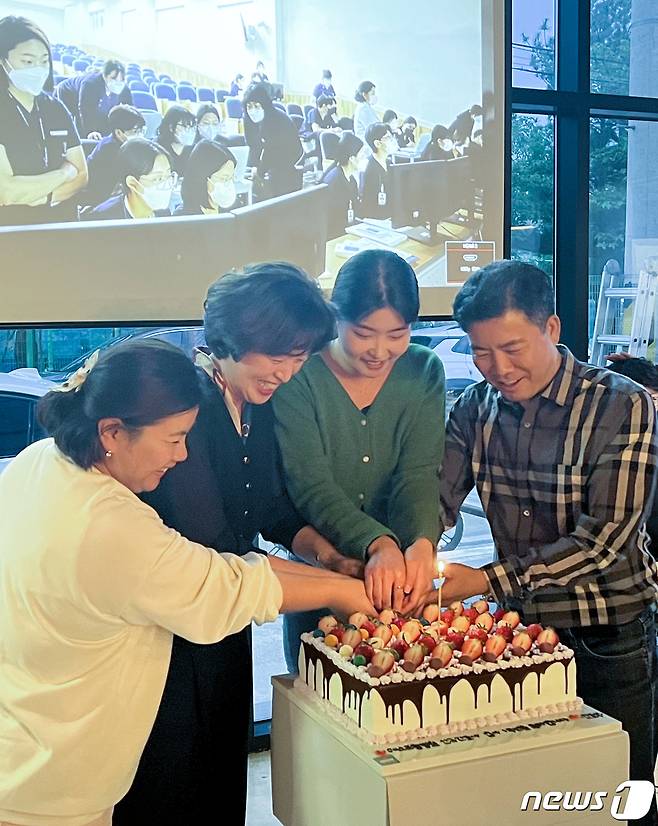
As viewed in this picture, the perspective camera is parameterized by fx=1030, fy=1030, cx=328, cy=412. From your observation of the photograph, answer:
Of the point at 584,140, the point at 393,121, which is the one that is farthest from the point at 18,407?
the point at 584,140

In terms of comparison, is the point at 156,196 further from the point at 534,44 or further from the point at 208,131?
the point at 534,44

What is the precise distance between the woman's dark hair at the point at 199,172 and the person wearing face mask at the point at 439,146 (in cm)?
80

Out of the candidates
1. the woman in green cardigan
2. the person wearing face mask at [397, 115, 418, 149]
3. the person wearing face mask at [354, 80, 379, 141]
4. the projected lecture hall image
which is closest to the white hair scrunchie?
the woman in green cardigan

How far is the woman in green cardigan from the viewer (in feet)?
7.06

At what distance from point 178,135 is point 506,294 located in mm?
1678

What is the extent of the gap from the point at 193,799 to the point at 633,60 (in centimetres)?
381

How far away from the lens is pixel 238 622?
6.13 feet

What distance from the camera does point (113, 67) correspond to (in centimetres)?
332

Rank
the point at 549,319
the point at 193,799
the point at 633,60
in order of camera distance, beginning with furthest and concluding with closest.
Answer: the point at 633,60 < the point at 549,319 < the point at 193,799

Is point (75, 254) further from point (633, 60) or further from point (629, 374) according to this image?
point (633, 60)

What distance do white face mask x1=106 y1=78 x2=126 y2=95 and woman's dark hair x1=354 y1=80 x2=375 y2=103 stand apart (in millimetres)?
862

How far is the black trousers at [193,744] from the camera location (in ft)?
6.73

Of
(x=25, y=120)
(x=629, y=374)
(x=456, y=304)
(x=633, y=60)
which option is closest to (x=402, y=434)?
(x=456, y=304)

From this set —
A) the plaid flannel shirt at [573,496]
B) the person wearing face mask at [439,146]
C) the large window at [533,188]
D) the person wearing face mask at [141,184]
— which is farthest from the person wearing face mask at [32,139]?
the large window at [533,188]
